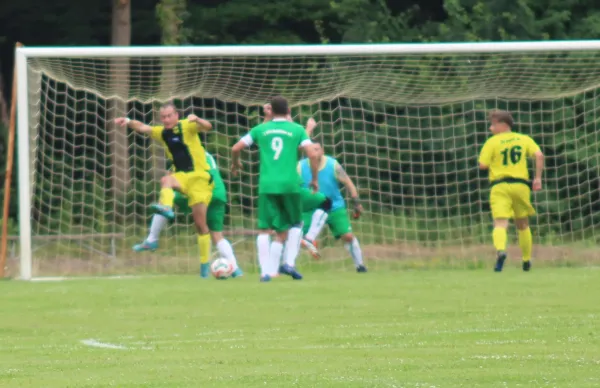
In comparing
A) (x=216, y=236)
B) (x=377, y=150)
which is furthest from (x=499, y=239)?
(x=377, y=150)

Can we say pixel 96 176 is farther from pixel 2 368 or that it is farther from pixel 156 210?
pixel 2 368

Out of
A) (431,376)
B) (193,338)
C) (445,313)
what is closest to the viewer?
(431,376)

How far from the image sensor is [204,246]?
46.1 ft

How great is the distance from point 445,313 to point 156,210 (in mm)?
4845

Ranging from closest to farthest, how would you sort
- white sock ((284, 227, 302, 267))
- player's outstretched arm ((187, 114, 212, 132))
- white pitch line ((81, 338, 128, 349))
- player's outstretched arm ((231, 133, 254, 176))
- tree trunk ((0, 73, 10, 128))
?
1. white pitch line ((81, 338, 128, 349))
2. player's outstretched arm ((231, 133, 254, 176))
3. white sock ((284, 227, 302, 267))
4. player's outstretched arm ((187, 114, 212, 132))
5. tree trunk ((0, 73, 10, 128))

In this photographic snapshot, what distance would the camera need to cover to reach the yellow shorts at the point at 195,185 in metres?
13.6

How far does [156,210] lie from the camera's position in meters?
13.6

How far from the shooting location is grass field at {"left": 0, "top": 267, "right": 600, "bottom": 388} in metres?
6.45

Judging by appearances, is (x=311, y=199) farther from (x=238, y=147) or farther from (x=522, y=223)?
(x=522, y=223)

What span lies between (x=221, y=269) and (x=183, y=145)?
48.5 inches

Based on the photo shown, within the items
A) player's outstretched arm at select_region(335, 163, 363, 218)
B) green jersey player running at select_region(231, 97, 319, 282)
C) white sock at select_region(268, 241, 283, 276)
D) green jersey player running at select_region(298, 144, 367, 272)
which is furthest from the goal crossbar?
white sock at select_region(268, 241, 283, 276)

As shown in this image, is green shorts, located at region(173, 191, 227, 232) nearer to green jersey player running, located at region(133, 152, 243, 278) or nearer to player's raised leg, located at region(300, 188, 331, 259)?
green jersey player running, located at region(133, 152, 243, 278)

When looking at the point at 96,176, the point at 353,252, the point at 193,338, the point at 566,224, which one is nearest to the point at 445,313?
the point at 193,338

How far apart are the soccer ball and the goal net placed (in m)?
3.29
